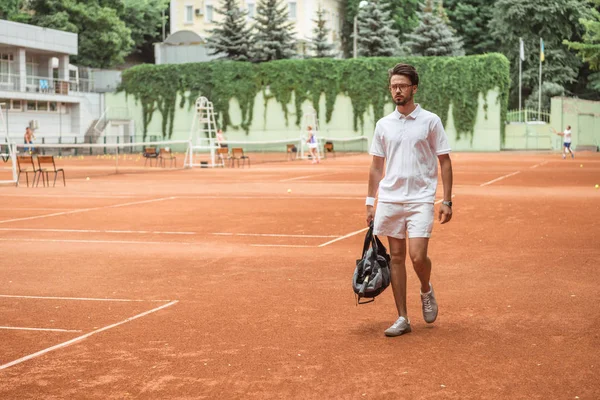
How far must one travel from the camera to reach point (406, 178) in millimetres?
7090

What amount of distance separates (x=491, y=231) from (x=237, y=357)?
835 cm

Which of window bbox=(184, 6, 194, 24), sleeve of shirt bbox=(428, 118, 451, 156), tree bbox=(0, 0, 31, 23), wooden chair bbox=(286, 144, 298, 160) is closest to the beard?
→ sleeve of shirt bbox=(428, 118, 451, 156)

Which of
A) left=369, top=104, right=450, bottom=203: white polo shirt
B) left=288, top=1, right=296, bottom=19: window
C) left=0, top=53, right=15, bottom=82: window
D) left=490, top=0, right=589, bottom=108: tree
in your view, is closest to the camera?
left=369, top=104, right=450, bottom=203: white polo shirt

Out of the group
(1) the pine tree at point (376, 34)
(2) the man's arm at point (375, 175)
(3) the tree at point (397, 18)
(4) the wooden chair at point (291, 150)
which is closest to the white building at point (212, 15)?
(3) the tree at point (397, 18)

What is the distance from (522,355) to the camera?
21.4 ft

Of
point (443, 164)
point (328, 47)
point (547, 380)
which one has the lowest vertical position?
point (547, 380)

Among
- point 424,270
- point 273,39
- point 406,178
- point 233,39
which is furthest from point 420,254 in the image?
point 233,39

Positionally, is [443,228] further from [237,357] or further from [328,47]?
[328,47]

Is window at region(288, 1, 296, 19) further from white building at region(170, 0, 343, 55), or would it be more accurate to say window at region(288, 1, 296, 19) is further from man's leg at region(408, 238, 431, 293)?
man's leg at region(408, 238, 431, 293)

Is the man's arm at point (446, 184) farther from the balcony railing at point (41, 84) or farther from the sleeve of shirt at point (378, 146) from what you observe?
the balcony railing at point (41, 84)

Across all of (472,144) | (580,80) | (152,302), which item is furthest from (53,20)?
(152,302)

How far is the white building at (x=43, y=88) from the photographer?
58.1 m

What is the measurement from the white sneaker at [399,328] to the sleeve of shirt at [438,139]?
1238mm

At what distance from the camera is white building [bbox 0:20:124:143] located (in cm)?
Result: 5812
